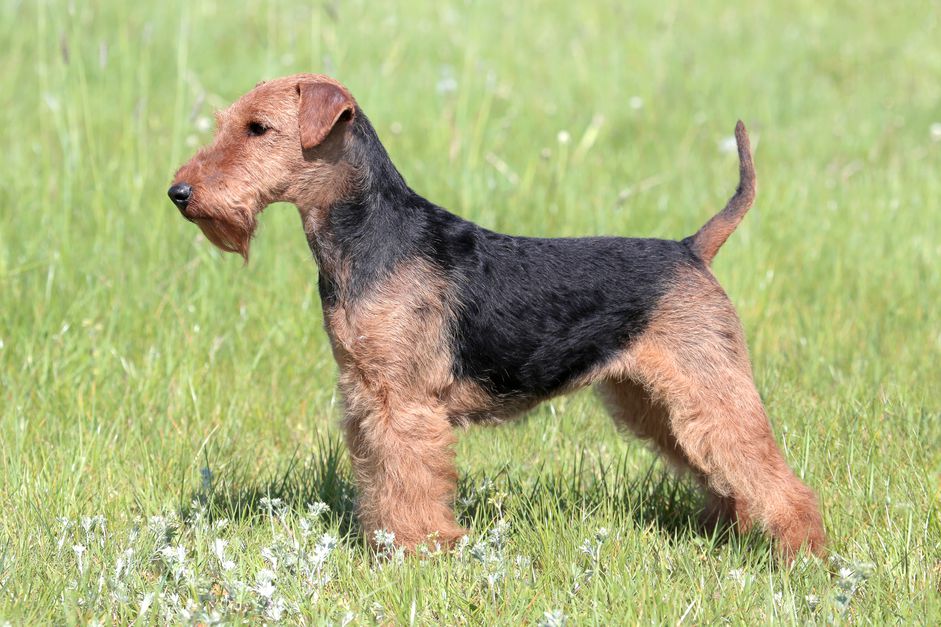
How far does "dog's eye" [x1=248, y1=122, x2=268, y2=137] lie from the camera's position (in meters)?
3.75

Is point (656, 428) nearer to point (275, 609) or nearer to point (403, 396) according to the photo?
point (403, 396)

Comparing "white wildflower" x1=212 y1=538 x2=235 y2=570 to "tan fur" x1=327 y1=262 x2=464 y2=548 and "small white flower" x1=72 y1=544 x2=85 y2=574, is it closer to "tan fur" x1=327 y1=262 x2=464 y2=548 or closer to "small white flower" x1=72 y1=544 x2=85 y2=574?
"small white flower" x1=72 y1=544 x2=85 y2=574

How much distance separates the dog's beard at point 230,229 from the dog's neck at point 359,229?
249 millimetres

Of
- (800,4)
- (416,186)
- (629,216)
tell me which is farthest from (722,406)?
(800,4)

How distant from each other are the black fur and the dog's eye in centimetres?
34

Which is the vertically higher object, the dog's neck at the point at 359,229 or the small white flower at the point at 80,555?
the dog's neck at the point at 359,229

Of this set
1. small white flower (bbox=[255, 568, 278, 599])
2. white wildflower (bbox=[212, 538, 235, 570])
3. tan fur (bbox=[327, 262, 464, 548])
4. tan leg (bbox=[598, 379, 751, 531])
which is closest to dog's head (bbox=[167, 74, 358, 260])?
tan fur (bbox=[327, 262, 464, 548])

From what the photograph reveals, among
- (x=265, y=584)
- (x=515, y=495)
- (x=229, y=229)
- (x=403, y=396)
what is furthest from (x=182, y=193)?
(x=515, y=495)

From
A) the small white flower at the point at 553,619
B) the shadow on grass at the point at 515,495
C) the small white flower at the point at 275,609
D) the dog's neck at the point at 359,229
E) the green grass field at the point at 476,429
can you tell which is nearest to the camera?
the small white flower at the point at 553,619

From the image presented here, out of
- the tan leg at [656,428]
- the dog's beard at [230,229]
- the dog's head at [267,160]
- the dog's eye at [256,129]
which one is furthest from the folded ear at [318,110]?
the tan leg at [656,428]

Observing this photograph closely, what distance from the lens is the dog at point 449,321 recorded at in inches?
149

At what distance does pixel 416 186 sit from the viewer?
7195 mm

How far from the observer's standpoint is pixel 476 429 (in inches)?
198

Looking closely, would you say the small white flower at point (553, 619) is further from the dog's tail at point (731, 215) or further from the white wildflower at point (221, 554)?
the dog's tail at point (731, 215)
